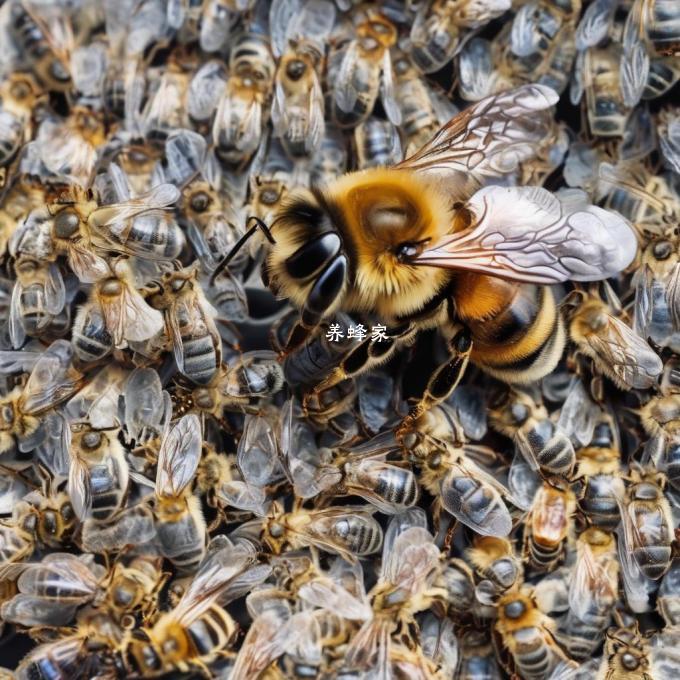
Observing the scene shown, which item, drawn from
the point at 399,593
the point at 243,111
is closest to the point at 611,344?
the point at 399,593

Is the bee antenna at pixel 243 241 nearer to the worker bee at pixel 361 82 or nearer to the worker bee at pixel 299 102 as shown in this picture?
the worker bee at pixel 299 102

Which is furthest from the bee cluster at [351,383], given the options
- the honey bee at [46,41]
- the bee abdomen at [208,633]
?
the honey bee at [46,41]

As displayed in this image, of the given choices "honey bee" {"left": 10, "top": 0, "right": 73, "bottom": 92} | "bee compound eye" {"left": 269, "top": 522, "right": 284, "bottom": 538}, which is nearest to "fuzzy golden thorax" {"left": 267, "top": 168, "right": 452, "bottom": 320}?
"bee compound eye" {"left": 269, "top": 522, "right": 284, "bottom": 538}

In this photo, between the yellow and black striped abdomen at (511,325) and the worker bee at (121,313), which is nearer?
the yellow and black striped abdomen at (511,325)

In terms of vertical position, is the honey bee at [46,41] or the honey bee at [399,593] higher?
the honey bee at [46,41]

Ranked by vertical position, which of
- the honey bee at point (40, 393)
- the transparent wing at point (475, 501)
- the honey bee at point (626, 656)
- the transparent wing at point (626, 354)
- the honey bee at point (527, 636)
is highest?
the transparent wing at point (626, 354)

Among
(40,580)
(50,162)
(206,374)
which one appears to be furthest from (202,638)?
(50,162)

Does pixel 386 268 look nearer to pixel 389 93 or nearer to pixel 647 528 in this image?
pixel 389 93
